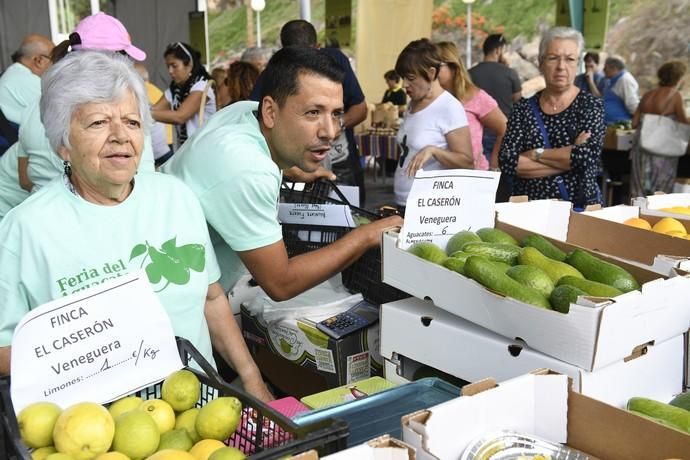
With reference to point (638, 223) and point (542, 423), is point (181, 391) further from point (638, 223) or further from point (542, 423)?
point (638, 223)

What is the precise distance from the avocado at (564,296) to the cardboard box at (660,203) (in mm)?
1061

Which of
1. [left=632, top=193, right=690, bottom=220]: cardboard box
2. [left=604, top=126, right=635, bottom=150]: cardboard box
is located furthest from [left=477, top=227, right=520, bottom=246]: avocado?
[left=604, top=126, right=635, bottom=150]: cardboard box

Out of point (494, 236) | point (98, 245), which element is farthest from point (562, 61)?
point (98, 245)

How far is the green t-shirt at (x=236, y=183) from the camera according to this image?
6.02ft

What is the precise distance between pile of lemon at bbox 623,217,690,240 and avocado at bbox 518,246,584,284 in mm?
587

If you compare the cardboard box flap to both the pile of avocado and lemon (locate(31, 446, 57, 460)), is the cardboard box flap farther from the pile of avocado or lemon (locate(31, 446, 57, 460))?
lemon (locate(31, 446, 57, 460))

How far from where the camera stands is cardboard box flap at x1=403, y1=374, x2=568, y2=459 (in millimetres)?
1185

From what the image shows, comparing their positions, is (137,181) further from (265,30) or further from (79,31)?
(265,30)

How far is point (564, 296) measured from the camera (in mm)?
1517

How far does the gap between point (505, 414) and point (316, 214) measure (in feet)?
3.86

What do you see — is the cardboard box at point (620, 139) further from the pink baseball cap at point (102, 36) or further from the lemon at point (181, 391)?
the lemon at point (181, 391)

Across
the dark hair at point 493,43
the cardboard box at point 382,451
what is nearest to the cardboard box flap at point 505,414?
the cardboard box at point 382,451

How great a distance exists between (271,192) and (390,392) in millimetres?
640

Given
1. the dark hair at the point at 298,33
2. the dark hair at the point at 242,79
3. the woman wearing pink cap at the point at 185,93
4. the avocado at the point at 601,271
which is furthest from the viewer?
the woman wearing pink cap at the point at 185,93
